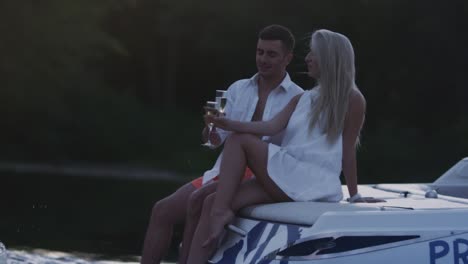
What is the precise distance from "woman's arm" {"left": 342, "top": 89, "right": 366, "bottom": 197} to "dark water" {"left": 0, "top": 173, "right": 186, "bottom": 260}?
3.58 meters

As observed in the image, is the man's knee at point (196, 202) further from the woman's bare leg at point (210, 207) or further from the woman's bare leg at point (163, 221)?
the woman's bare leg at point (163, 221)

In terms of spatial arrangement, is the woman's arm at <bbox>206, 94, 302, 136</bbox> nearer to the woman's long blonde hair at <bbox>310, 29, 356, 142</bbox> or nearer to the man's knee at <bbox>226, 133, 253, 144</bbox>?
the man's knee at <bbox>226, 133, 253, 144</bbox>

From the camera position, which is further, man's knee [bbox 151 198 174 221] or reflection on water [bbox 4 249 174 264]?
reflection on water [bbox 4 249 174 264]

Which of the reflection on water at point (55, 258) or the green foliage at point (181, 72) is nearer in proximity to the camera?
the reflection on water at point (55, 258)

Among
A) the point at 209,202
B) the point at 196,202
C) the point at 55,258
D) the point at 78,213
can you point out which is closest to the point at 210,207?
the point at 209,202

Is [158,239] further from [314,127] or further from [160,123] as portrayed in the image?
[160,123]

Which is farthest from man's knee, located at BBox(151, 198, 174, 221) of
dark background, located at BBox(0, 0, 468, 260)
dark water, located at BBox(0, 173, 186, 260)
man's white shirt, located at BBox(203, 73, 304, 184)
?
dark background, located at BBox(0, 0, 468, 260)

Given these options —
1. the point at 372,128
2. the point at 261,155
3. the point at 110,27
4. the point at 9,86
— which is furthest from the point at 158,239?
the point at 110,27

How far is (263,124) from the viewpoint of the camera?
5.21 metres

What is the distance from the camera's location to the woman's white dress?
16.5ft

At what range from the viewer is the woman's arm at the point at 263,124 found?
5.06 m

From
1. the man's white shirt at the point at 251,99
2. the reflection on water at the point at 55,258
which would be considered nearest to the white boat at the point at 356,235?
the man's white shirt at the point at 251,99

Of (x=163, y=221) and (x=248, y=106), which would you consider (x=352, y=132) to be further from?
(x=163, y=221)

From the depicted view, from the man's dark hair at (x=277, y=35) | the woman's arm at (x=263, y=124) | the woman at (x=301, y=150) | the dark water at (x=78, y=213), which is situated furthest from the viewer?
the dark water at (x=78, y=213)
